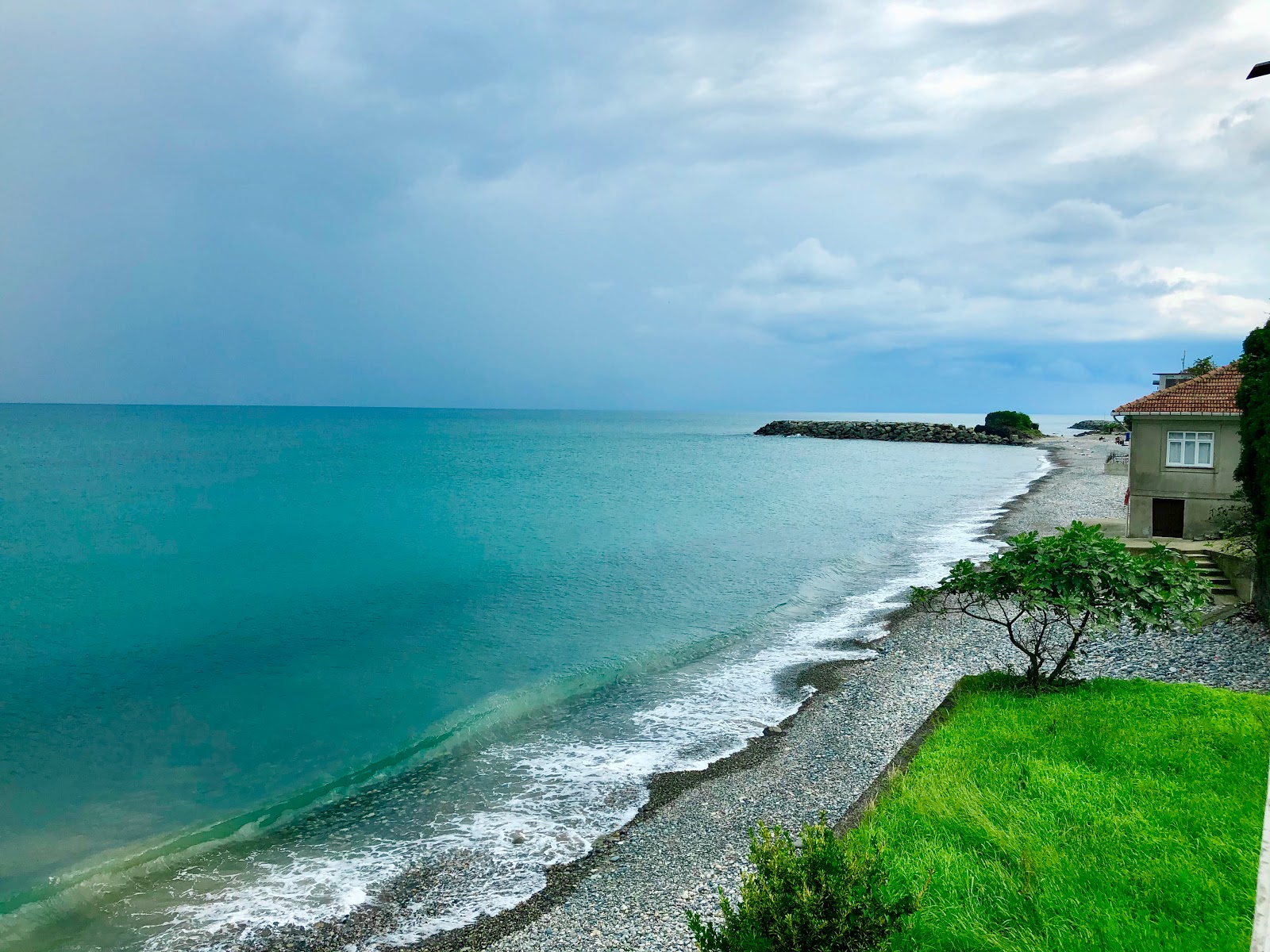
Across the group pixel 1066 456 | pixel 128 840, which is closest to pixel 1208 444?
pixel 128 840

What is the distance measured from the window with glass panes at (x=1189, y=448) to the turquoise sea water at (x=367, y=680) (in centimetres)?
1071

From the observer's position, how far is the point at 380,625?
1129 inches

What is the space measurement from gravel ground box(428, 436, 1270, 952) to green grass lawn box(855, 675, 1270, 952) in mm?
2631

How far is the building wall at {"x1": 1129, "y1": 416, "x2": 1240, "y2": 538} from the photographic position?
92.1 feet

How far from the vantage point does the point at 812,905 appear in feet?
20.6

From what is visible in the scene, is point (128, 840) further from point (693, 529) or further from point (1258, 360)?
point (693, 529)

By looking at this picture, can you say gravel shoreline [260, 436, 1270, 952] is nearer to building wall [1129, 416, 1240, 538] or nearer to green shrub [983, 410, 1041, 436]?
building wall [1129, 416, 1240, 538]

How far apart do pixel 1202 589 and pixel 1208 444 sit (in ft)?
59.8

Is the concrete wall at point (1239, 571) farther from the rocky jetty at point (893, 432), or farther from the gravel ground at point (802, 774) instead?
the rocky jetty at point (893, 432)

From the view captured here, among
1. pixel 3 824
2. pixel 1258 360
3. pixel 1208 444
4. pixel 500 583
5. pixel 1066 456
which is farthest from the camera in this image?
pixel 1066 456

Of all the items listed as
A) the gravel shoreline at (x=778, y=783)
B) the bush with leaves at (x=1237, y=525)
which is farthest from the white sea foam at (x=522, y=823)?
the bush with leaves at (x=1237, y=525)

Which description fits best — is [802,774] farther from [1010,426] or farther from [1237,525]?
[1010,426]

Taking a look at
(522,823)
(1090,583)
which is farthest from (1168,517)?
(522,823)

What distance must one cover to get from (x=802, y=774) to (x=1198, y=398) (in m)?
23.6
